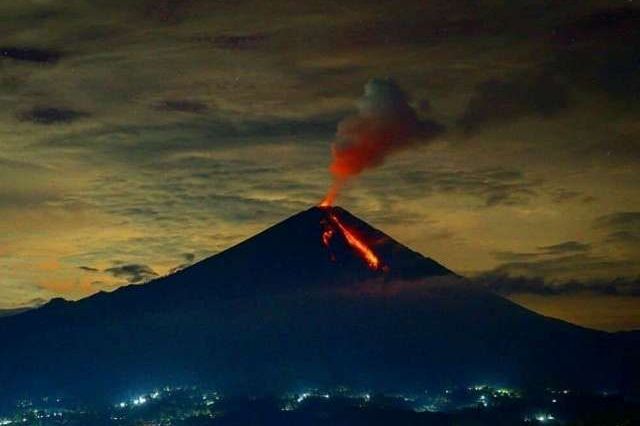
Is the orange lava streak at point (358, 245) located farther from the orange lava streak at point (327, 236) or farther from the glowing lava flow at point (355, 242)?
the orange lava streak at point (327, 236)

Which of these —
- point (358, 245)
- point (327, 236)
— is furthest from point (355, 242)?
point (327, 236)

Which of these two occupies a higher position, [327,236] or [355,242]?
[327,236]

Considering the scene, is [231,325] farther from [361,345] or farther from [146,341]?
[361,345]

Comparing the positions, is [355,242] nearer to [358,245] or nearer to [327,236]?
[358,245]

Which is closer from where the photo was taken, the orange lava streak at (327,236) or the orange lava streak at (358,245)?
the orange lava streak at (358,245)

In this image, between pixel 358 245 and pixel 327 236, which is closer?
pixel 358 245

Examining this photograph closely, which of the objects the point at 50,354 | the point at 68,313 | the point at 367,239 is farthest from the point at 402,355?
the point at 68,313

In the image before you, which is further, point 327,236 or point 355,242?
point 327,236

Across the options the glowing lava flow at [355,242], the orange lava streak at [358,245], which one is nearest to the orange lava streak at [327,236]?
the glowing lava flow at [355,242]
